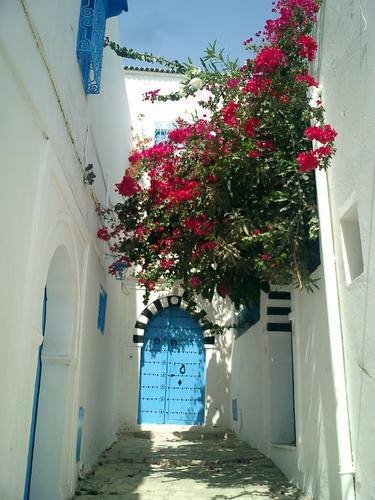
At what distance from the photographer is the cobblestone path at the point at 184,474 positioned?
5.13 m

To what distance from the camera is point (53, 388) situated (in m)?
5.00

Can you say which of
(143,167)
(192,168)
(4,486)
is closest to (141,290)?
(143,167)

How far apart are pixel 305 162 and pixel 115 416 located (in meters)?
7.40

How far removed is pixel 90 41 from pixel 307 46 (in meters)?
2.47

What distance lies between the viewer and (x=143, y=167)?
6.50m

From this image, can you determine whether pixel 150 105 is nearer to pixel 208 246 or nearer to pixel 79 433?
pixel 208 246

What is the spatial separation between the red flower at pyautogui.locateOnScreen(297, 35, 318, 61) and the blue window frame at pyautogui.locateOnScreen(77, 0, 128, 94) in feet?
7.83

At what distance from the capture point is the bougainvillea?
488 cm

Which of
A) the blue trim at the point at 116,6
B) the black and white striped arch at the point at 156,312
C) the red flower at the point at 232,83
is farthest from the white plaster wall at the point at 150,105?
the red flower at the point at 232,83

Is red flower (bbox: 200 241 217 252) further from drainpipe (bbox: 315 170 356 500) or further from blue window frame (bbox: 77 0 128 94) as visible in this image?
blue window frame (bbox: 77 0 128 94)

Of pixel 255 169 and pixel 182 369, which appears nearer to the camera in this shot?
pixel 255 169

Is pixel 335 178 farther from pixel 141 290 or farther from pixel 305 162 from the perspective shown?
pixel 141 290

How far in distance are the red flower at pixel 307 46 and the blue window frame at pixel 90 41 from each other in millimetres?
2387

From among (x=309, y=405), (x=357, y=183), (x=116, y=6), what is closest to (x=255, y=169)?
(x=357, y=183)
